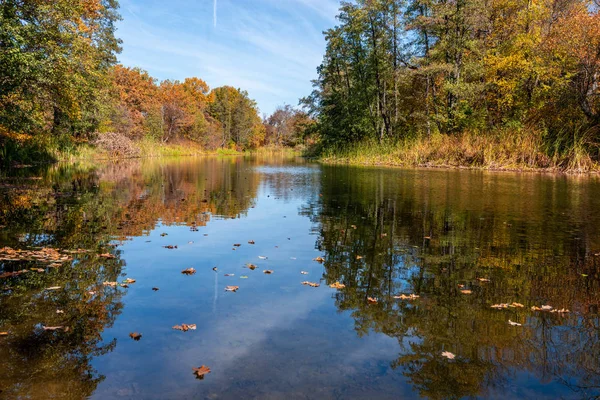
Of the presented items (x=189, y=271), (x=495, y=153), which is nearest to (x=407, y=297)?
(x=189, y=271)

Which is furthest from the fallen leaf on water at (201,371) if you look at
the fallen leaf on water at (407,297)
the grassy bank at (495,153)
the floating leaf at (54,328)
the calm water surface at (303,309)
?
the grassy bank at (495,153)

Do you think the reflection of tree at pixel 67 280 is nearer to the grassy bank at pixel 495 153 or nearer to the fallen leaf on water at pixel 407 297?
the fallen leaf on water at pixel 407 297

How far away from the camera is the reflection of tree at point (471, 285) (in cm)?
291

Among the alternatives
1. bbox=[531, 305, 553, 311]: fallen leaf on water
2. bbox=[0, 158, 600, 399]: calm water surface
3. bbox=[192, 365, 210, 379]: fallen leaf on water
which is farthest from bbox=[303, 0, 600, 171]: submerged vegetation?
bbox=[192, 365, 210, 379]: fallen leaf on water

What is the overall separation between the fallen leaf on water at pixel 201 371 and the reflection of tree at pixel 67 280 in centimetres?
63

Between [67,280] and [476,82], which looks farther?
[476,82]

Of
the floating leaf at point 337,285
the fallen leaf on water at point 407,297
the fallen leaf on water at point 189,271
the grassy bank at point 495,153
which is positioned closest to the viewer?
the fallen leaf on water at point 407,297

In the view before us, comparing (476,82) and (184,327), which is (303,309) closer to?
(184,327)

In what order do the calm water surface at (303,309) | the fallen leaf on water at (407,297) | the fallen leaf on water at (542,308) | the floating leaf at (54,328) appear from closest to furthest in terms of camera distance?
the calm water surface at (303,309) < the floating leaf at (54,328) < the fallen leaf on water at (542,308) < the fallen leaf on water at (407,297)

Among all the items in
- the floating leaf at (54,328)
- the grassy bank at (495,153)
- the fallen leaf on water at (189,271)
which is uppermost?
the grassy bank at (495,153)

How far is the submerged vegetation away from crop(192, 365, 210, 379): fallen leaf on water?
23727 millimetres

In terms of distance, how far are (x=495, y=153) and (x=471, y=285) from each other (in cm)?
2201

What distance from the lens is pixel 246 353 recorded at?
304cm

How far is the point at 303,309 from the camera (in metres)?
3.92
